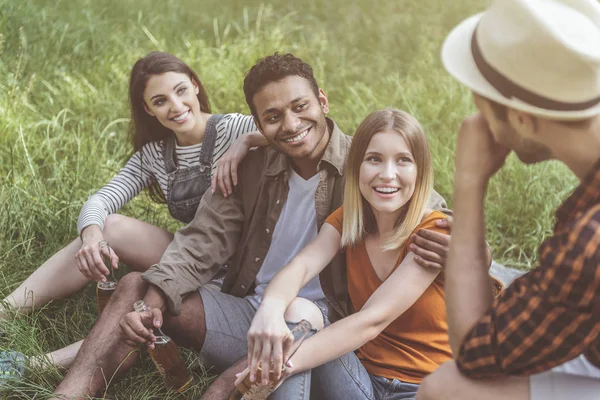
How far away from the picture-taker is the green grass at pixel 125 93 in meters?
3.82

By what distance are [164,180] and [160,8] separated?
3359 millimetres

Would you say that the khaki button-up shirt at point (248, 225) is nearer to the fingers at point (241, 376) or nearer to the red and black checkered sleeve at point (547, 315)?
the fingers at point (241, 376)

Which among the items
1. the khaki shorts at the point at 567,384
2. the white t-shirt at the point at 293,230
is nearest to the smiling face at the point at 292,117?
the white t-shirt at the point at 293,230

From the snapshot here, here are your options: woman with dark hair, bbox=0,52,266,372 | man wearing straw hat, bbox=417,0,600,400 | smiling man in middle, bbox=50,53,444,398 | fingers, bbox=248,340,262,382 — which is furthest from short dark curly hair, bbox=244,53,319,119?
man wearing straw hat, bbox=417,0,600,400

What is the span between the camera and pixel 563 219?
175cm

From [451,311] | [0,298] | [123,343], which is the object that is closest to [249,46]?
[0,298]

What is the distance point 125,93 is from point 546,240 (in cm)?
406

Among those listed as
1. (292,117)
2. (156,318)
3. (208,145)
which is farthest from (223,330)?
(208,145)

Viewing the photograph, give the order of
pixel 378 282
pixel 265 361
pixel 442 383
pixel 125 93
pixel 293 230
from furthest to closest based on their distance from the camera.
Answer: pixel 125 93
pixel 293 230
pixel 378 282
pixel 265 361
pixel 442 383

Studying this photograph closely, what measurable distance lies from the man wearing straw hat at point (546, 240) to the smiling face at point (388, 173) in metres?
0.70

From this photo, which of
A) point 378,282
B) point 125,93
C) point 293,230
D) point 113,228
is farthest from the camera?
point 125,93

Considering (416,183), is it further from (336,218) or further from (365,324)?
(365,324)

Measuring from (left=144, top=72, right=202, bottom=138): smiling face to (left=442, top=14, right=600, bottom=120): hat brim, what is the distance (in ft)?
5.84

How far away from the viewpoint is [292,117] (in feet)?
9.71
